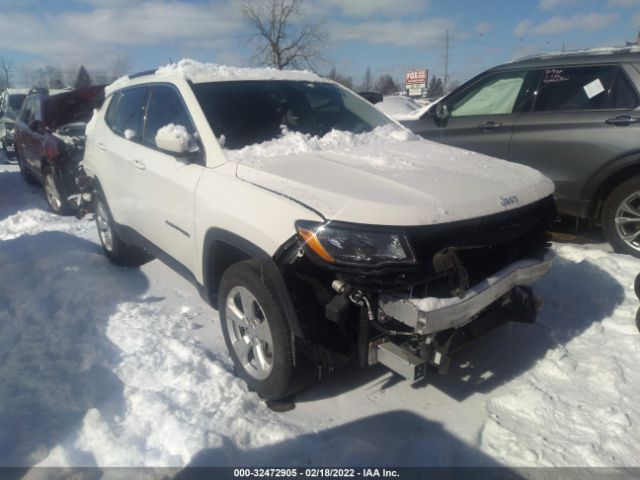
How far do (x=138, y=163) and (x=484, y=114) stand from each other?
3.91m

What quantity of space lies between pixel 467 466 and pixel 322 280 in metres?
1.21

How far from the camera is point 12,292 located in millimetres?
4219

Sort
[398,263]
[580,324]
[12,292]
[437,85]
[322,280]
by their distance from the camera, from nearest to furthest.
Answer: [398,263], [322,280], [580,324], [12,292], [437,85]

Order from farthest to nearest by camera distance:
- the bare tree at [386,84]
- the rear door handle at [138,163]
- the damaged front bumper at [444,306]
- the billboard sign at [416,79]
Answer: the bare tree at [386,84]
the billboard sign at [416,79]
the rear door handle at [138,163]
the damaged front bumper at [444,306]

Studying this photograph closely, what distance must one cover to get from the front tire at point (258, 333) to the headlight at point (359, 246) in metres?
0.43

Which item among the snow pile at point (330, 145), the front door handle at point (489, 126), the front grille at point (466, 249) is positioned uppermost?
the snow pile at point (330, 145)

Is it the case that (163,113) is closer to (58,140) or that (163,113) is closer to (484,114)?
(484,114)

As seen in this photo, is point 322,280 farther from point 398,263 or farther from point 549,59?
point 549,59

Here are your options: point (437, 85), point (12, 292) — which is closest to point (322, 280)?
point (12, 292)

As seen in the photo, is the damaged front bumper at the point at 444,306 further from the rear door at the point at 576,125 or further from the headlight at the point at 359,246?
the rear door at the point at 576,125

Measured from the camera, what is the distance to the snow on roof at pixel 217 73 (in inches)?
138

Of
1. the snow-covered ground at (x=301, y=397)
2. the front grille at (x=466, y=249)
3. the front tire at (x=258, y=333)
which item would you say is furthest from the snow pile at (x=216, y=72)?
the front grille at (x=466, y=249)

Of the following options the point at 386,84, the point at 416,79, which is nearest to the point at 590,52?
the point at 416,79

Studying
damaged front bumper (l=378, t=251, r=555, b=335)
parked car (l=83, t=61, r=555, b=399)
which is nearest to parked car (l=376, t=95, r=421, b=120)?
parked car (l=83, t=61, r=555, b=399)
